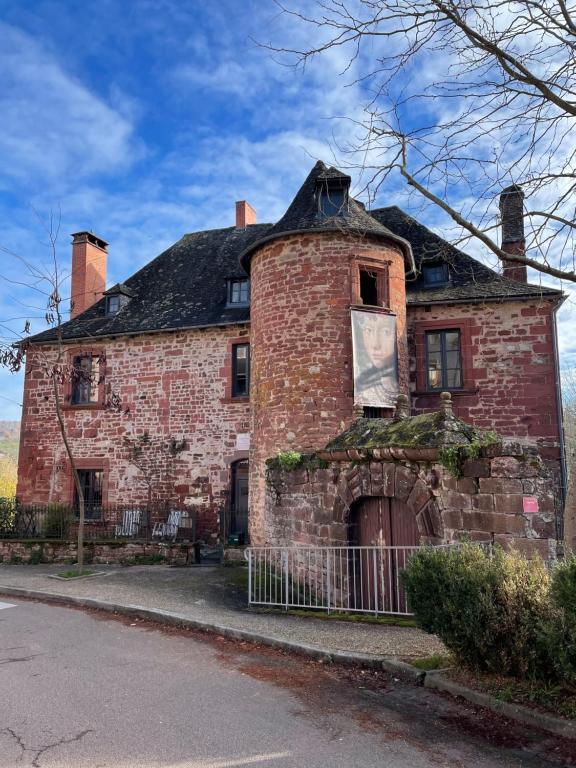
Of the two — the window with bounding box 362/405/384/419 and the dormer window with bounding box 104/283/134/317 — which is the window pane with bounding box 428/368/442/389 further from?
the dormer window with bounding box 104/283/134/317

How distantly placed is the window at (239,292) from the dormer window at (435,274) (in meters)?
5.22

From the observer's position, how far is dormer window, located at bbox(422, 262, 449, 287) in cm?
1611

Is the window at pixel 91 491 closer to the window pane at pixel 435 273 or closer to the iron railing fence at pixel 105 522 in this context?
the iron railing fence at pixel 105 522

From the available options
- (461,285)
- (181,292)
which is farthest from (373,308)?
(181,292)

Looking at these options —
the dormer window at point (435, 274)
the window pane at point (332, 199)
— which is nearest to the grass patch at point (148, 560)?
the window pane at point (332, 199)

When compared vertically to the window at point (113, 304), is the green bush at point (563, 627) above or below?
below

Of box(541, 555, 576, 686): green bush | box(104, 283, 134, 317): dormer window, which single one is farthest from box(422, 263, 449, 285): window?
box(541, 555, 576, 686): green bush

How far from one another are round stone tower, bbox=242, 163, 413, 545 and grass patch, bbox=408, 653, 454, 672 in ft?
20.5

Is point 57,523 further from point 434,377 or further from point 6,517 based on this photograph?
point 434,377

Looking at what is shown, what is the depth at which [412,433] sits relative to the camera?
8492 mm

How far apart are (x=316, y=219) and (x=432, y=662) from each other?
32.9 ft

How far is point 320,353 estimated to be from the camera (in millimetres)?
12648

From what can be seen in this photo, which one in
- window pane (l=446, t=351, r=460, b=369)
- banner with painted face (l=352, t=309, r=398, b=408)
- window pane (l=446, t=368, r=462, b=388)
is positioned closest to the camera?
banner with painted face (l=352, t=309, r=398, b=408)

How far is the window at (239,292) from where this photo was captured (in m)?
17.6
